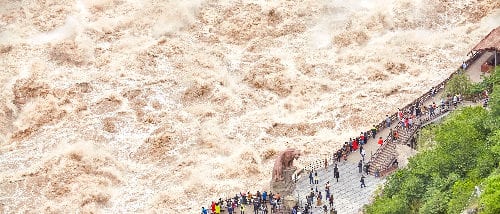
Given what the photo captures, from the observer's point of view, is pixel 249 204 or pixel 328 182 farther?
pixel 328 182

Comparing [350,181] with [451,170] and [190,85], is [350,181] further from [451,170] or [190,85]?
[190,85]

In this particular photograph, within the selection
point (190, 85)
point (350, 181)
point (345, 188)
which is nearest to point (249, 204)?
point (345, 188)

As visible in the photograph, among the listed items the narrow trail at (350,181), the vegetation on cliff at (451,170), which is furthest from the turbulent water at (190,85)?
the vegetation on cliff at (451,170)

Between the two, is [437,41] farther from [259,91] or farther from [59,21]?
[59,21]

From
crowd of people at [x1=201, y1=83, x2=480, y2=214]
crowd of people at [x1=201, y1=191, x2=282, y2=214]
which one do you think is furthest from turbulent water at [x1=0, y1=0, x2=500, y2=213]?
crowd of people at [x1=201, y1=83, x2=480, y2=214]

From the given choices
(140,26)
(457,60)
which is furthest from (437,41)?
(140,26)

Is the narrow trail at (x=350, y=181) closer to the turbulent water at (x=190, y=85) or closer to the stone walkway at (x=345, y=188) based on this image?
the stone walkway at (x=345, y=188)

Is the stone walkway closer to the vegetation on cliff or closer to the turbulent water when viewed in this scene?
the vegetation on cliff
